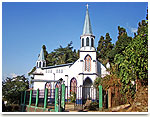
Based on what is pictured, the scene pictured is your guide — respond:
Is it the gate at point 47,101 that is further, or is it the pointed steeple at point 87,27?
the pointed steeple at point 87,27

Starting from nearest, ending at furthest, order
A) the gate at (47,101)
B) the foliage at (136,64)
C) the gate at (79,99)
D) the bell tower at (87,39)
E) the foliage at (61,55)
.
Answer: the foliage at (136,64)
the gate at (47,101)
the gate at (79,99)
the bell tower at (87,39)
the foliage at (61,55)

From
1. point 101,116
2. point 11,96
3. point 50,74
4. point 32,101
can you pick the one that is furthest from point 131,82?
point 50,74

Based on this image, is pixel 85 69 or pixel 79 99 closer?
pixel 79 99

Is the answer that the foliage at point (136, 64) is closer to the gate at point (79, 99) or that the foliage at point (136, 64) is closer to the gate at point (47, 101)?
the gate at point (79, 99)

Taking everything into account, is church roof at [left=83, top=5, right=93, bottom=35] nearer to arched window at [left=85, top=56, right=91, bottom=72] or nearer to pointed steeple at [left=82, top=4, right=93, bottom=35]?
pointed steeple at [left=82, top=4, right=93, bottom=35]

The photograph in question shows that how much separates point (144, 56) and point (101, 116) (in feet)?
10.9

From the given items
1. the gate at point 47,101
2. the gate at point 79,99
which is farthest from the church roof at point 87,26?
the gate at point 47,101

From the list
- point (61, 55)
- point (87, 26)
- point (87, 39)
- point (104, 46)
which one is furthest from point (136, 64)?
point (61, 55)

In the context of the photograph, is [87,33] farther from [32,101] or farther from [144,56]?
[144,56]

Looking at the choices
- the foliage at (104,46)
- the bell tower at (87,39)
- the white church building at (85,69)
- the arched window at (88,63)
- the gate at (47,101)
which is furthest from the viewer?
the foliage at (104,46)

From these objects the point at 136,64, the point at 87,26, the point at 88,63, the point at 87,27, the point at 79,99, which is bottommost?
the point at 79,99

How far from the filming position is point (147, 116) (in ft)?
21.7

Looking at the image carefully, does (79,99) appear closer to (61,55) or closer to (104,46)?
(104,46)

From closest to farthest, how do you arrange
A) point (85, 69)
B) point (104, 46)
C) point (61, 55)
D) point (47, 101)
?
1. point (47, 101)
2. point (85, 69)
3. point (104, 46)
4. point (61, 55)
